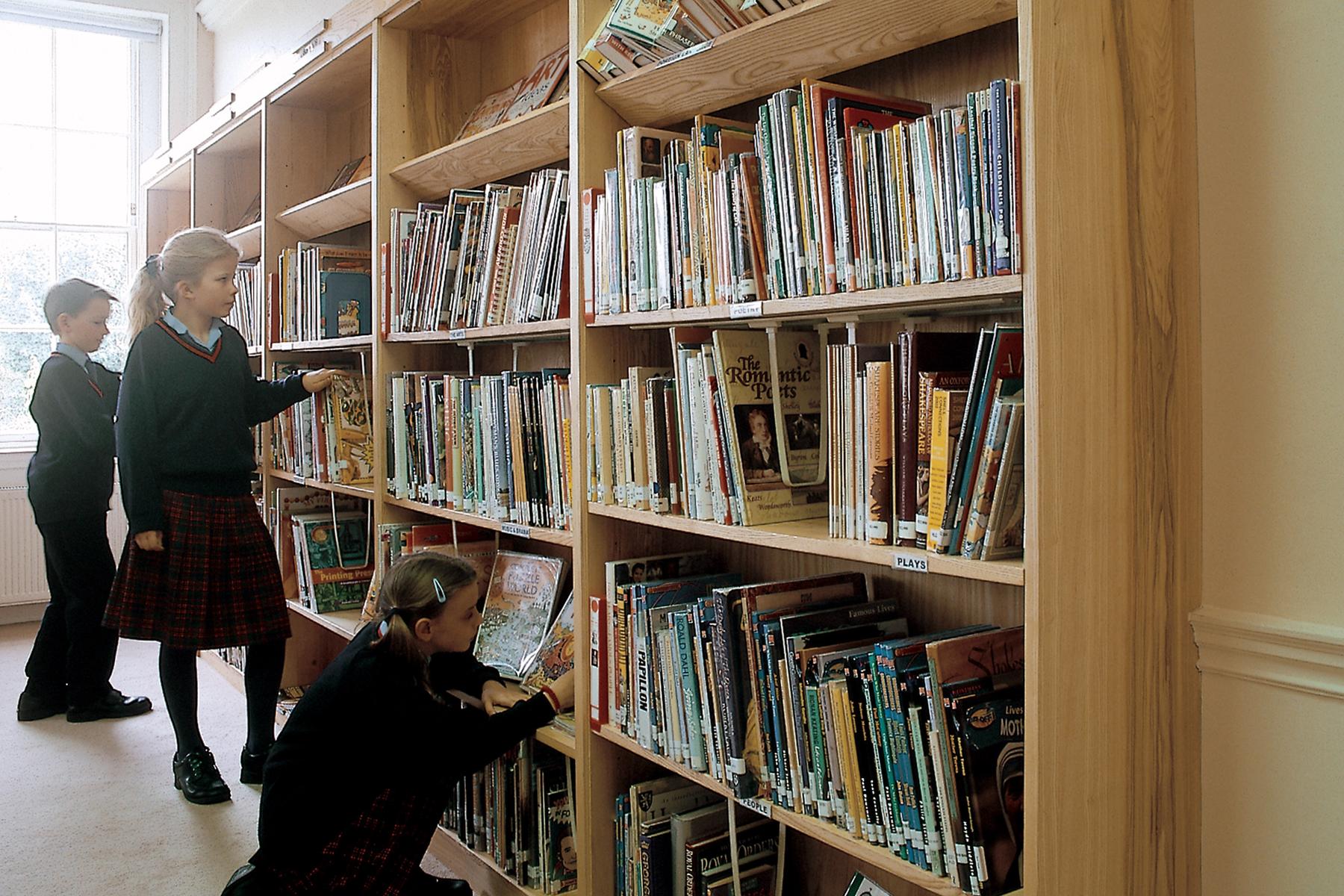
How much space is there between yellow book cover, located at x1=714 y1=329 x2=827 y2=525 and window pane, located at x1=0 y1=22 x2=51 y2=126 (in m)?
4.75

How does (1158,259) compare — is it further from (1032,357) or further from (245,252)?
(245,252)

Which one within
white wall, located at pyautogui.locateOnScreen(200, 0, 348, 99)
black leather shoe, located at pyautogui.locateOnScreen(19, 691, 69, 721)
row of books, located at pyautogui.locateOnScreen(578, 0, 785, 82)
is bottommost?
black leather shoe, located at pyautogui.locateOnScreen(19, 691, 69, 721)

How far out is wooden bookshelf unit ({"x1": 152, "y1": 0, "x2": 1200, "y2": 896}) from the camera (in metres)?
1.23

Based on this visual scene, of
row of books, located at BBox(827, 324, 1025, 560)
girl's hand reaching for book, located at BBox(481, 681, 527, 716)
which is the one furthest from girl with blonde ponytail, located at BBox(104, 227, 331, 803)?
row of books, located at BBox(827, 324, 1025, 560)

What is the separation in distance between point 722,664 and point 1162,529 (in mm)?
669

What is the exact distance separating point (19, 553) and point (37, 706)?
1.51 metres

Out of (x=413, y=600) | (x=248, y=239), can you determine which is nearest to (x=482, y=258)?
(x=413, y=600)

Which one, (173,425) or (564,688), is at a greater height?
(173,425)

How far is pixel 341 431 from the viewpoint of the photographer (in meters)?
3.24

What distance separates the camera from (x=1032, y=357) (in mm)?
1209

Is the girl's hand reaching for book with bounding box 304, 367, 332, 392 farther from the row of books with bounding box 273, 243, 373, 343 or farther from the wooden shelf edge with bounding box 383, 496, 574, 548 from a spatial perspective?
the wooden shelf edge with bounding box 383, 496, 574, 548

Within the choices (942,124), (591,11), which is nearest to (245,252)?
(591,11)

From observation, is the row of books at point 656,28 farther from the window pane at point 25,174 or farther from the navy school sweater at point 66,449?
the window pane at point 25,174

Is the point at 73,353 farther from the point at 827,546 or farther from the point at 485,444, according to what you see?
the point at 827,546
